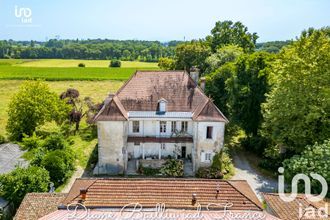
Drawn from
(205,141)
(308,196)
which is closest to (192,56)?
→ (205,141)

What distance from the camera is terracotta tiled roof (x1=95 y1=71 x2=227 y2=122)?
3055 cm

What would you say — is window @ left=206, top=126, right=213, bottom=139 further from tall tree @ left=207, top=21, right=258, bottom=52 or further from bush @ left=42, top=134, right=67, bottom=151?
tall tree @ left=207, top=21, right=258, bottom=52

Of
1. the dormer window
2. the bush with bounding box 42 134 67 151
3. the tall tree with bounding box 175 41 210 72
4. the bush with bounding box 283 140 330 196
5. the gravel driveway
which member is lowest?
the gravel driveway

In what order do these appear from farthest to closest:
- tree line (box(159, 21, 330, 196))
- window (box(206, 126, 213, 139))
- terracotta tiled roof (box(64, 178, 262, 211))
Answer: window (box(206, 126, 213, 139)), tree line (box(159, 21, 330, 196)), terracotta tiled roof (box(64, 178, 262, 211))

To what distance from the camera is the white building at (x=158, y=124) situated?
30156mm

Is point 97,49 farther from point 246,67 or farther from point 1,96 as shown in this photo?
point 246,67

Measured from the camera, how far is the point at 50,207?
65.8 ft

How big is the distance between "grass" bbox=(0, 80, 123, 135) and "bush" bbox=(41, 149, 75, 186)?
35.8 metres

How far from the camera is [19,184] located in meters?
23.2

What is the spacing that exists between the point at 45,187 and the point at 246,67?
974 inches

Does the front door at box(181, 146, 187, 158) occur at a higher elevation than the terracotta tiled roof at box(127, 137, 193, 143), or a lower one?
lower

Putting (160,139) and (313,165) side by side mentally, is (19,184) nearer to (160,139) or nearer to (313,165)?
(160,139)

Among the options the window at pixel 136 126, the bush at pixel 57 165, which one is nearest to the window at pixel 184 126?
the window at pixel 136 126

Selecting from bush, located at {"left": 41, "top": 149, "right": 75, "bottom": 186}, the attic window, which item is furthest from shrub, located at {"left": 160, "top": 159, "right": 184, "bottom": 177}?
bush, located at {"left": 41, "top": 149, "right": 75, "bottom": 186}
